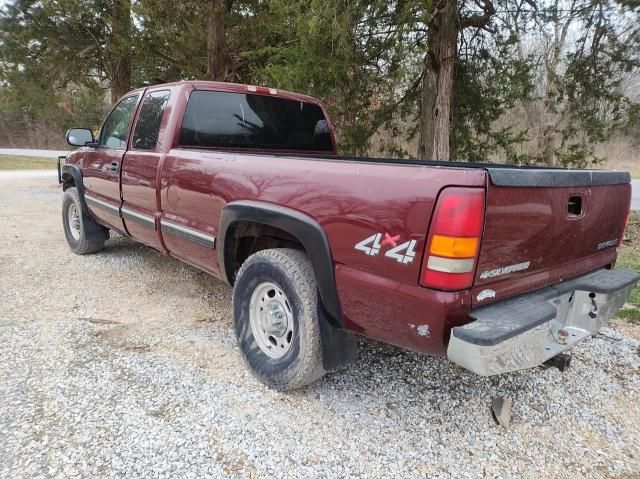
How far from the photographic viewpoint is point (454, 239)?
1.85m

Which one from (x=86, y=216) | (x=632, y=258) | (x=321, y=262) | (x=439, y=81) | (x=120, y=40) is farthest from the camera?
(x=120, y=40)

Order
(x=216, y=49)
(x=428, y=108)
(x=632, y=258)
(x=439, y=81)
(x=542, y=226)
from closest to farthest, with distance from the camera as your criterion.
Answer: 1. (x=542, y=226)
2. (x=632, y=258)
3. (x=439, y=81)
4. (x=428, y=108)
5. (x=216, y=49)

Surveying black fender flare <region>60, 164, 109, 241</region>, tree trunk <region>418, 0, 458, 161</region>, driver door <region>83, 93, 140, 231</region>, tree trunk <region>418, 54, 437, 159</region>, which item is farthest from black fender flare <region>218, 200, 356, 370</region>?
tree trunk <region>418, 54, 437, 159</region>

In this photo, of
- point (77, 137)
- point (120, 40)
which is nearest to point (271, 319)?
point (77, 137)

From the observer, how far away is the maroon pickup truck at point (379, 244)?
190 cm

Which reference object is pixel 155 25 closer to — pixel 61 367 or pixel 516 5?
pixel 516 5

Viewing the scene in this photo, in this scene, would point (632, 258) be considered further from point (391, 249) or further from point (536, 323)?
point (391, 249)

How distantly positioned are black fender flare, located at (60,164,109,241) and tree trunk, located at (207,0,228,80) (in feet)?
16.4

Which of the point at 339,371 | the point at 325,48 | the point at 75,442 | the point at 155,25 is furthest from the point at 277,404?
the point at 155,25

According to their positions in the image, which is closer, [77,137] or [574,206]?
[574,206]

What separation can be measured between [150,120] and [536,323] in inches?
134

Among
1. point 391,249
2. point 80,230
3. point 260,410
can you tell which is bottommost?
point 260,410

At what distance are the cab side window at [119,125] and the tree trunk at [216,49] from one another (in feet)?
17.2

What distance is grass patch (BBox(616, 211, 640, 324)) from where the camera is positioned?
4052 millimetres
